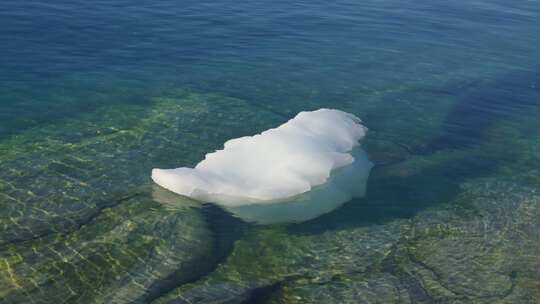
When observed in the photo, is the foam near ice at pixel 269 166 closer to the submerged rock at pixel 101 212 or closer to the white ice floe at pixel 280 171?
the white ice floe at pixel 280 171

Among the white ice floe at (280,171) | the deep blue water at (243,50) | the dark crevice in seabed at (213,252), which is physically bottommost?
the dark crevice in seabed at (213,252)

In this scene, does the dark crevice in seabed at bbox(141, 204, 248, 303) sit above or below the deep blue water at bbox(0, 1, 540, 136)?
below

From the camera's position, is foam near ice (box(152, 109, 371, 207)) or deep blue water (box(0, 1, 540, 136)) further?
deep blue water (box(0, 1, 540, 136))

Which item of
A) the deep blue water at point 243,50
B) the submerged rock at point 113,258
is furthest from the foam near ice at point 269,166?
the deep blue water at point 243,50

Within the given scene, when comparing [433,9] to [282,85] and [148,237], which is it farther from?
[148,237]

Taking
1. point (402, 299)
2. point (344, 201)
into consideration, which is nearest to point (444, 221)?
point (344, 201)

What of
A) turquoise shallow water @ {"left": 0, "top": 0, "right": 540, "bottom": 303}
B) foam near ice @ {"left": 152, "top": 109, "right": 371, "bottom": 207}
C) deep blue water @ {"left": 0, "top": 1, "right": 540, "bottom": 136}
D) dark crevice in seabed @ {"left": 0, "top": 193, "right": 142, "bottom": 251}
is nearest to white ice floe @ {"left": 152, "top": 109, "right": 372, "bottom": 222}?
foam near ice @ {"left": 152, "top": 109, "right": 371, "bottom": 207}

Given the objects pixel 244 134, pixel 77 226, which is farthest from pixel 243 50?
pixel 77 226

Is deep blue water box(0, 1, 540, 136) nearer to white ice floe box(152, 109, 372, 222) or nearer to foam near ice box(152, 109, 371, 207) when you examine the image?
foam near ice box(152, 109, 371, 207)
